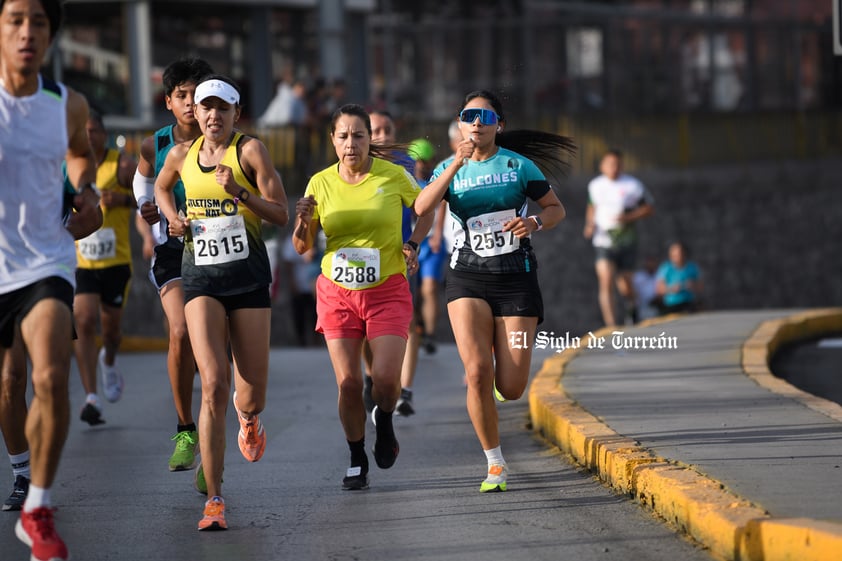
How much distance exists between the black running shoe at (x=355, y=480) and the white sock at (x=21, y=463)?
1628 mm

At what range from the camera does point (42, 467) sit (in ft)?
21.2

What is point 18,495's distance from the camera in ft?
26.2

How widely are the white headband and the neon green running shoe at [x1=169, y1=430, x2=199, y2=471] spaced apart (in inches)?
75.6

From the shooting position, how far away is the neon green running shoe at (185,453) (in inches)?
344

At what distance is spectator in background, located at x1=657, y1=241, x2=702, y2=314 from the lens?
20281 millimetres

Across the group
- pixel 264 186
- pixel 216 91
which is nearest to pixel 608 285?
pixel 264 186

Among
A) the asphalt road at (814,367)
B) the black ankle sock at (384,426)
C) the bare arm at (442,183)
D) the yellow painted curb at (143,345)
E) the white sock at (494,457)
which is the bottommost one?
the yellow painted curb at (143,345)

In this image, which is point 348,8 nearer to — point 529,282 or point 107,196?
point 107,196

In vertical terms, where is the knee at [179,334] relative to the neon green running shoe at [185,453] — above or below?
above

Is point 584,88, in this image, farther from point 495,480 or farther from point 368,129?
point 495,480

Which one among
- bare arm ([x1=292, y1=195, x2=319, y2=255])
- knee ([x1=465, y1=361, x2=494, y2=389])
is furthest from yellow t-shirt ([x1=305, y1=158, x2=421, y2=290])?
knee ([x1=465, y1=361, x2=494, y2=389])

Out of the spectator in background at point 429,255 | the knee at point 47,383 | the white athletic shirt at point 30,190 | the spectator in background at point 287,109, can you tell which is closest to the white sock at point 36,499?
the knee at point 47,383

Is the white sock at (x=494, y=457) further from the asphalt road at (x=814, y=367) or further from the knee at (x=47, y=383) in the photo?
the asphalt road at (x=814, y=367)

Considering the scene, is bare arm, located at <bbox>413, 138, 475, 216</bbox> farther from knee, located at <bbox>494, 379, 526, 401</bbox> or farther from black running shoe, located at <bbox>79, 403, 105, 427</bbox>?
black running shoe, located at <bbox>79, 403, 105, 427</bbox>
